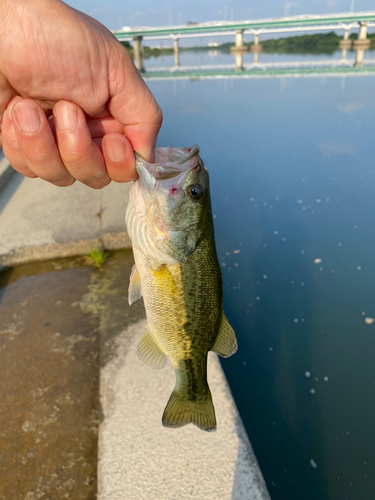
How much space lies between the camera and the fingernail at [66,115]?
4.55 ft

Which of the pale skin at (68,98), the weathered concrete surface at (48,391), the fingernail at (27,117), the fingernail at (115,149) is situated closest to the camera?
the pale skin at (68,98)

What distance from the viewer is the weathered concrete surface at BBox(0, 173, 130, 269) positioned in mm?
4156

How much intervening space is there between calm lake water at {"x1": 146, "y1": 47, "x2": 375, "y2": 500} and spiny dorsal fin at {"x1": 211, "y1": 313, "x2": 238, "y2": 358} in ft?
4.86

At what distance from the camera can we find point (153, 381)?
97.7 inches

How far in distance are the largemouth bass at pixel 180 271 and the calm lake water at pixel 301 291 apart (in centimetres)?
143

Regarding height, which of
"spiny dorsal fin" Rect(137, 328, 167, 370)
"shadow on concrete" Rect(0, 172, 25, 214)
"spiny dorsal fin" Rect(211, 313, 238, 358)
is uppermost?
"spiny dorsal fin" Rect(211, 313, 238, 358)

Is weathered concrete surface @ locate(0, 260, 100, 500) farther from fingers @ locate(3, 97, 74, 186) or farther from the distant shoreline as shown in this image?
the distant shoreline

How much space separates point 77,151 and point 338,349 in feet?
10.5

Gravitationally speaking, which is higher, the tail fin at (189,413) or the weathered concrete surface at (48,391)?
the tail fin at (189,413)

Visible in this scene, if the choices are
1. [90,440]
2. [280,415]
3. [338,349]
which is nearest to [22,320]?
[90,440]

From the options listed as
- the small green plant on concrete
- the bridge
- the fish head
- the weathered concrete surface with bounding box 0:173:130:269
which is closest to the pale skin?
the fish head

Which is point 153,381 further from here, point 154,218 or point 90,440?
point 154,218

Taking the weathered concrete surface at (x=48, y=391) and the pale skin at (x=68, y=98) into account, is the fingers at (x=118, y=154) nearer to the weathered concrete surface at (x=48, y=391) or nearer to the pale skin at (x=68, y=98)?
the pale skin at (x=68, y=98)

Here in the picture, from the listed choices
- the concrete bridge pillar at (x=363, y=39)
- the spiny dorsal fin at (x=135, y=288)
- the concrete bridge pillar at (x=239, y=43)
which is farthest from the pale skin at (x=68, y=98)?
the concrete bridge pillar at (x=363, y=39)
